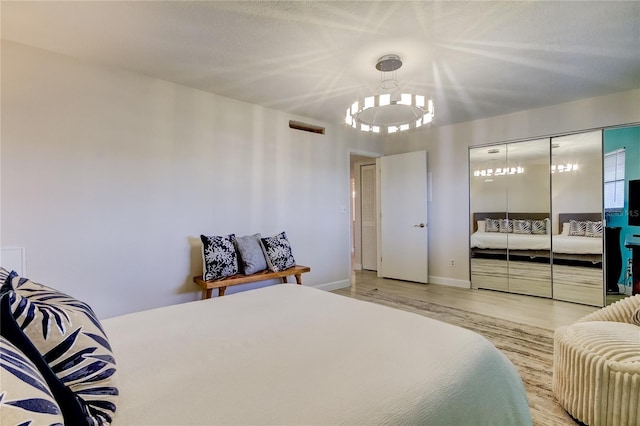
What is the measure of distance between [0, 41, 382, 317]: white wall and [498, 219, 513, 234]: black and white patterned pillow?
2.97 meters

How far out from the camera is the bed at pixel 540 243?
3.63 meters

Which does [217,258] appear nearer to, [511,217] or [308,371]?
[308,371]

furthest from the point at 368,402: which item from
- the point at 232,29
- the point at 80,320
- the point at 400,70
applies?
the point at 400,70

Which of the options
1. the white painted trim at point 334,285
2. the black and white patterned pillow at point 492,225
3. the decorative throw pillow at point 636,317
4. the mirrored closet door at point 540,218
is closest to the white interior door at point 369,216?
the white painted trim at point 334,285

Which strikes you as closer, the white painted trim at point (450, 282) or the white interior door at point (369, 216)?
the white painted trim at point (450, 282)

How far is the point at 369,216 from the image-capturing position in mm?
6082

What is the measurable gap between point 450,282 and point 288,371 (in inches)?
168

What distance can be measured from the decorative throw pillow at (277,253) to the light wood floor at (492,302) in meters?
1.21

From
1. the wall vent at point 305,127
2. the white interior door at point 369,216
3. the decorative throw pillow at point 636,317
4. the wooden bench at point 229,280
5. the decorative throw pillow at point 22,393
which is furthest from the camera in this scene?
the white interior door at point 369,216

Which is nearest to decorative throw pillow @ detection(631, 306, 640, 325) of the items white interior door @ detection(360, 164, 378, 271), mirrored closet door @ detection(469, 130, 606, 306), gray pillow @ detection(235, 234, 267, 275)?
mirrored closet door @ detection(469, 130, 606, 306)

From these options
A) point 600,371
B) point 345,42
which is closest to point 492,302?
point 600,371

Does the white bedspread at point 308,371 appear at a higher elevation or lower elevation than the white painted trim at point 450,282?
higher

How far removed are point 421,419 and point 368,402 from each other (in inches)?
6.1

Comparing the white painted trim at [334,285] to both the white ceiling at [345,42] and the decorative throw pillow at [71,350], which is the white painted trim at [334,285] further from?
the decorative throw pillow at [71,350]
